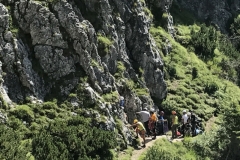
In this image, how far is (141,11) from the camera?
3650 centimetres

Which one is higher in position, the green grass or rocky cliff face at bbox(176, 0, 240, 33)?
rocky cliff face at bbox(176, 0, 240, 33)

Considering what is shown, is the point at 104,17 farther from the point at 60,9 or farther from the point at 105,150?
the point at 105,150

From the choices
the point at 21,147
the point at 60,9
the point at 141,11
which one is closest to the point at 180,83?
the point at 141,11

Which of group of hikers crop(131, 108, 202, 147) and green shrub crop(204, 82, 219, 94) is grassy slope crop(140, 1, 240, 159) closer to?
green shrub crop(204, 82, 219, 94)

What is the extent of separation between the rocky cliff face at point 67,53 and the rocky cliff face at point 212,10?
86.1 feet

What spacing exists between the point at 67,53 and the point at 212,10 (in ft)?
126

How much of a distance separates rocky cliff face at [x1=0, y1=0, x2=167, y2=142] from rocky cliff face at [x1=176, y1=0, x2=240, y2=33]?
2623cm

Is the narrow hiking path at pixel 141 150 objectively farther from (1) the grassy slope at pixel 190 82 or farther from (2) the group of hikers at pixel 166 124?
(1) the grassy slope at pixel 190 82

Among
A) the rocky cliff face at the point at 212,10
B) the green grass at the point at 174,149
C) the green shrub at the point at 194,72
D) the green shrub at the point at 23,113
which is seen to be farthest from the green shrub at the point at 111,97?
the rocky cliff face at the point at 212,10

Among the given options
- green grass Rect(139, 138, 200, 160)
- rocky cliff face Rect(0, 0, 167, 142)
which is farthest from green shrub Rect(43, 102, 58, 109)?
green grass Rect(139, 138, 200, 160)

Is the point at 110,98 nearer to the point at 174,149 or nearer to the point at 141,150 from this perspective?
the point at 141,150

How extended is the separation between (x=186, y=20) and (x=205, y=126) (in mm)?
20452

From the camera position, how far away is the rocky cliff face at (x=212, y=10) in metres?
56.5

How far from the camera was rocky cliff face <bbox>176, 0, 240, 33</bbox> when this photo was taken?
56.5 meters
